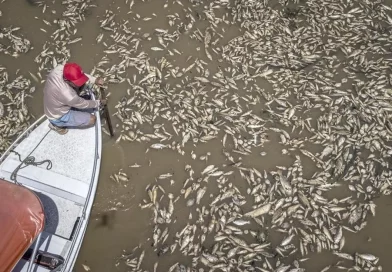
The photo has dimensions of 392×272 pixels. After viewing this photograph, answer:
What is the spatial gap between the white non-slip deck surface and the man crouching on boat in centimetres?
19

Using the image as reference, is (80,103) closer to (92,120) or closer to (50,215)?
(92,120)

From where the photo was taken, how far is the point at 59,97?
7.07 m

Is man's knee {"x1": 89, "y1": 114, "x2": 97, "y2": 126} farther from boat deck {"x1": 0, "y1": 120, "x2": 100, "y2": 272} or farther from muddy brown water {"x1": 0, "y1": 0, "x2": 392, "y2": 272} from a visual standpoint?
muddy brown water {"x1": 0, "y1": 0, "x2": 392, "y2": 272}

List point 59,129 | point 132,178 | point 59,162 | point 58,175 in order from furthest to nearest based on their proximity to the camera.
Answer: point 132,178 → point 59,129 → point 59,162 → point 58,175

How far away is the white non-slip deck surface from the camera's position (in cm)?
733

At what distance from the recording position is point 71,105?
7.24m

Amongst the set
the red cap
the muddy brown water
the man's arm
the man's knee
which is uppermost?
the red cap

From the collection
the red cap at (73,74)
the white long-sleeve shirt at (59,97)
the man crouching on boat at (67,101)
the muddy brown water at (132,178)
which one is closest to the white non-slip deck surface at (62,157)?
the man crouching on boat at (67,101)

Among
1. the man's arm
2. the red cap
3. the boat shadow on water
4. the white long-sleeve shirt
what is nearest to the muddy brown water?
the boat shadow on water

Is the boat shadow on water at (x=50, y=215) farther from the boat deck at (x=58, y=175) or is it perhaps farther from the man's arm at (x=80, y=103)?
the man's arm at (x=80, y=103)

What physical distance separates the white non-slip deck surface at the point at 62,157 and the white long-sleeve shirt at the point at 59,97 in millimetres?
520

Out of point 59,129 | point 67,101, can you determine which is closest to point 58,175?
point 59,129

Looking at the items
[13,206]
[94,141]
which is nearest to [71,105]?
[94,141]

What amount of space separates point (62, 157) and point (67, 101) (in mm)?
1099
